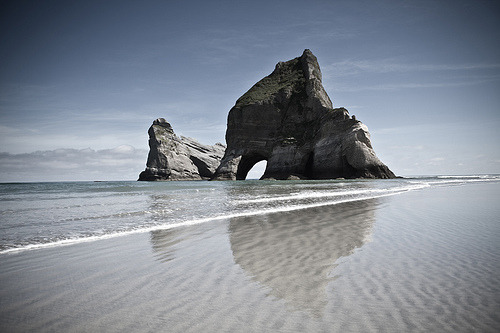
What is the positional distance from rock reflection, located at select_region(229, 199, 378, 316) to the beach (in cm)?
2

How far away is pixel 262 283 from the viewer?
10.7 ft

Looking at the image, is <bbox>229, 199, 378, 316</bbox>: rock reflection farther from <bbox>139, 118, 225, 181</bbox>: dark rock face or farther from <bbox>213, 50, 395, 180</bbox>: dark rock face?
<bbox>139, 118, 225, 181</bbox>: dark rock face

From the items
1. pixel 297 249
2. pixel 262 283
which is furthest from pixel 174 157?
pixel 262 283

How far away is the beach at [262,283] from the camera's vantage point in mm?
2363

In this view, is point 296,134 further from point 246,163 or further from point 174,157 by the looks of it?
point 174,157

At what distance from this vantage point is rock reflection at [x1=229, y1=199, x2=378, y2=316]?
3.05m

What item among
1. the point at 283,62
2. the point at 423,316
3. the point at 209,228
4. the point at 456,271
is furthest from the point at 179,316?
the point at 283,62

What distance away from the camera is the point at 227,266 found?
13.0 feet

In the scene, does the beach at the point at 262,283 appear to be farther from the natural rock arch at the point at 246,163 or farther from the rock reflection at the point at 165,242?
the natural rock arch at the point at 246,163

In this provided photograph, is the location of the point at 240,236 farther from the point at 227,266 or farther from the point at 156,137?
the point at 156,137

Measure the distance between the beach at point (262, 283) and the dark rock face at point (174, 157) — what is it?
7026 cm

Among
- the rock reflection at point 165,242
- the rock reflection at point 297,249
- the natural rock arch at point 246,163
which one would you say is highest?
the natural rock arch at point 246,163

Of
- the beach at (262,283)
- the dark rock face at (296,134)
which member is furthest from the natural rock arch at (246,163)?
the beach at (262,283)

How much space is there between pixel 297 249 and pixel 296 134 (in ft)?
177
